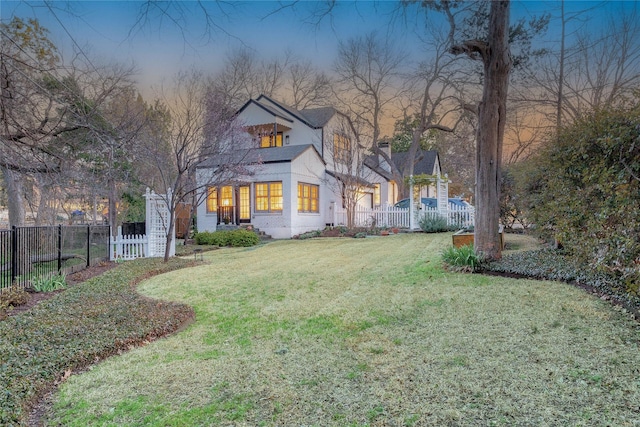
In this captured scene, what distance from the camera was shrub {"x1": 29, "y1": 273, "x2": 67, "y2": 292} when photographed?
24.7 ft

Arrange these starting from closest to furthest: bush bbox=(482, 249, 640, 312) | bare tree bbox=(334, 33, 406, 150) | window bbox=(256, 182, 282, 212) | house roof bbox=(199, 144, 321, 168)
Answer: bush bbox=(482, 249, 640, 312) → house roof bbox=(199, 144, 321, 168) → window bbox=(256, 182, 282, 212) → bare tree bbox=(334, 33, 406, 150)

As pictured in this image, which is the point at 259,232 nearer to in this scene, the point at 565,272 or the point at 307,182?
the point at 307,182

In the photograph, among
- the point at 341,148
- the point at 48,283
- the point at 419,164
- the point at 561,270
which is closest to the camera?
the point at 561,270

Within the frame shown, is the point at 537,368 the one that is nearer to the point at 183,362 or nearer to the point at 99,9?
the point at 183,362

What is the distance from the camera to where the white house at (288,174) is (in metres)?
19.3

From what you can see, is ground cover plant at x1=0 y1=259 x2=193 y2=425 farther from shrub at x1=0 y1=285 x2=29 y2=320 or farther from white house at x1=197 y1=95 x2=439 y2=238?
white house at x1=197 y1=95 x2=439 y2=238

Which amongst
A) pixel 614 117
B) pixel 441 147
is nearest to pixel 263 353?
pixel 614 117

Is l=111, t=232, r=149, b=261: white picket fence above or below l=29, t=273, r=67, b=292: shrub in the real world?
above

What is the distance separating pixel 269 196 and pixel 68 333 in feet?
50.5

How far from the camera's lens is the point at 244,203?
67.5 ft

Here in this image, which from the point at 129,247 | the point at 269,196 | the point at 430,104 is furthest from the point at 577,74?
the point at 129,247

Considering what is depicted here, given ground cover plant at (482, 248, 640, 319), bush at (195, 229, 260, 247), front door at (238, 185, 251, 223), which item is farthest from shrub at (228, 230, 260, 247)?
ground cover plant at (482, 248, 640, 319)

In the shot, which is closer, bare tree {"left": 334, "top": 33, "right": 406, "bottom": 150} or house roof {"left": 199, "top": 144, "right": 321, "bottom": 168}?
house roof {"left": 199, "top": 144, "right": 321, "bottom": 168}

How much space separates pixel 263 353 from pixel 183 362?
0.77m
